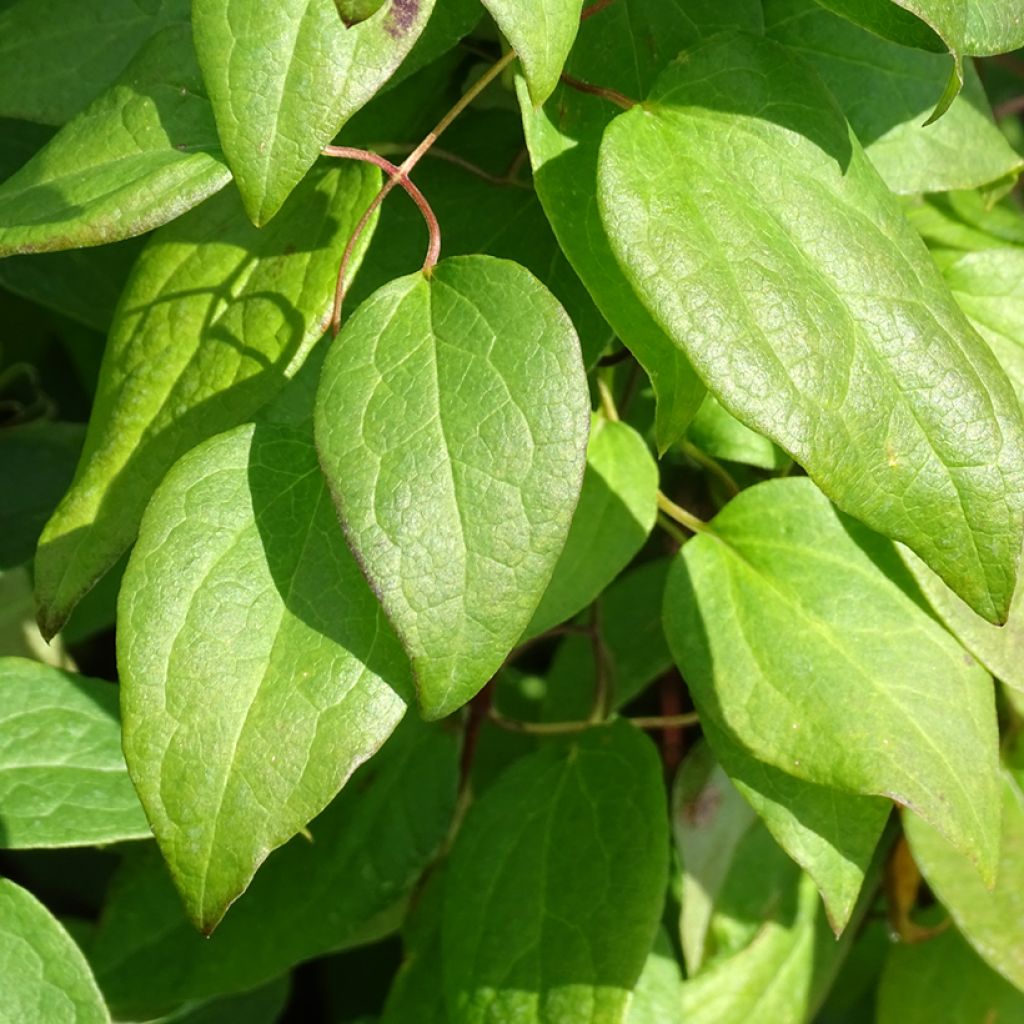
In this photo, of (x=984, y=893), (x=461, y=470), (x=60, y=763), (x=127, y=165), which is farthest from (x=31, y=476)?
(x=984, y=893)

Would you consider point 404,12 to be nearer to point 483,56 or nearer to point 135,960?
point 483,56

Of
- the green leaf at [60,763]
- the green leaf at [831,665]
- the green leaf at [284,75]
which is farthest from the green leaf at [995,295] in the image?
the green leaf at [60,763]

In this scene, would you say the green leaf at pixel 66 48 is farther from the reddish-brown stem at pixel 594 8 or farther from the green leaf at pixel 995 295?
the green leaf at pixel 995 295

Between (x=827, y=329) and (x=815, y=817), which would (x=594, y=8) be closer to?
(x=827, y=329)

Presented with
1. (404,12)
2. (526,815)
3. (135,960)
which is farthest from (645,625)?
(404,12)

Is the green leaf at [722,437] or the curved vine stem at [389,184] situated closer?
the curved vine stem at [389,184]

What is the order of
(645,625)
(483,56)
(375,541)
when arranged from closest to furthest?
(375,541)
(483,56)
(645,625)

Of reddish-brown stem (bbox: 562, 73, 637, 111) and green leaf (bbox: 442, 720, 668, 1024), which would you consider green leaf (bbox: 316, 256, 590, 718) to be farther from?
green leaf (bbox: 442, 720, 668, 1024)
